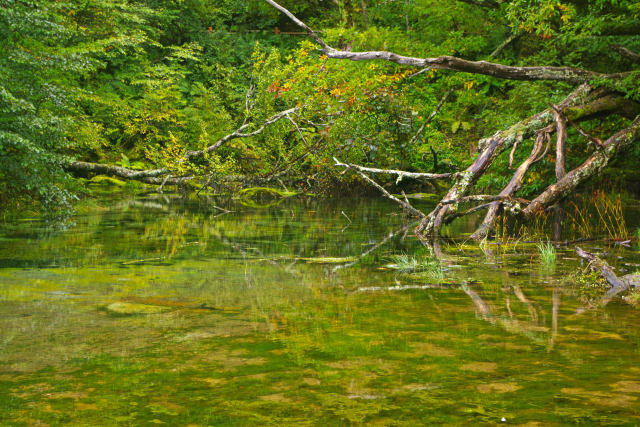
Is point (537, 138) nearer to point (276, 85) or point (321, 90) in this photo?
point (321, 90)

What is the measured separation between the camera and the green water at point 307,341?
10.9ft

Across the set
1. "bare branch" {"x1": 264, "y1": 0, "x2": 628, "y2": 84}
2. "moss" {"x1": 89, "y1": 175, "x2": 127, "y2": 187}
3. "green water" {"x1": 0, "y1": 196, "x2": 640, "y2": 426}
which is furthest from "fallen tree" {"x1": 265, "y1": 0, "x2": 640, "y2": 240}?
"moss" {"x1": 89, "y1": 175, "x2": 127, "y2": 187}

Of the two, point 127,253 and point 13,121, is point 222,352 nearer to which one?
point 127,253

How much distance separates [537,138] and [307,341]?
8.20 metres

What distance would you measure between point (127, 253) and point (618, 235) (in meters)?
7.81

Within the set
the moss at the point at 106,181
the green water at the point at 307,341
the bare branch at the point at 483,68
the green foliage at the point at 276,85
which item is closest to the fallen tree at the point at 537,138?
the bare branch at the point at 483,68

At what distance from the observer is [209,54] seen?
107ft

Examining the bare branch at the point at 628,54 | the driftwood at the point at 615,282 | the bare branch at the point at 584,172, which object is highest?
the bare branch at the point at 628,54

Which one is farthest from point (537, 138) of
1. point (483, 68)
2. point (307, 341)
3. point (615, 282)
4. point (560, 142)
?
point (307, 341)

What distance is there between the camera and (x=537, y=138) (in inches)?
451

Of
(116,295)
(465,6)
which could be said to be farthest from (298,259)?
(465,6)

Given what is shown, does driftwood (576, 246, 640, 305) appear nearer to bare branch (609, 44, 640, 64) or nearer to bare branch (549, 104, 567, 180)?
bare branch (549, 104, 567, 180)

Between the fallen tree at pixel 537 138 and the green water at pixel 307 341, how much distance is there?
158 centimetres

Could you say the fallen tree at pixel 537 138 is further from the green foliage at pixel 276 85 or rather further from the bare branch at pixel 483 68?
the green foliage at pixel 276 85
